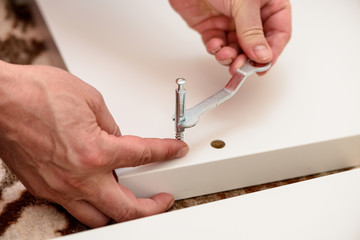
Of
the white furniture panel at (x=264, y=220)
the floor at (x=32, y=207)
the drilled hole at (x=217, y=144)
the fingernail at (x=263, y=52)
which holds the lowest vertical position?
the floor at (x=32, y=207)

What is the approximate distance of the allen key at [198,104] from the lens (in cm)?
54

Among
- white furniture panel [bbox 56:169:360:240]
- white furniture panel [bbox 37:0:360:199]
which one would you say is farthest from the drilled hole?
white furniture panel [bbox 56:169:360:240]

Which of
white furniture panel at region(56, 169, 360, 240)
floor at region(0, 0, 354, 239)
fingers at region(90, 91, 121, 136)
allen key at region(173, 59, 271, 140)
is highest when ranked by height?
allen key at region(173, 59, 271, 140)

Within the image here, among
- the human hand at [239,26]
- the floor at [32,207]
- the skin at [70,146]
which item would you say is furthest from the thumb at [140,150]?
the human hand at [239,26]

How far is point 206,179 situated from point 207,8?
1.22 feet

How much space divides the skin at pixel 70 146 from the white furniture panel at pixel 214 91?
0.03 meters

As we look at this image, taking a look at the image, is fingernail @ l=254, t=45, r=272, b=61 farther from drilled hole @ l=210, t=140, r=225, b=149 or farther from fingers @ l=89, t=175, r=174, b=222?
fingers @ l=89, t=175, r=174, b=222

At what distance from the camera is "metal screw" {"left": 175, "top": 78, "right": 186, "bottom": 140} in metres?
0.53

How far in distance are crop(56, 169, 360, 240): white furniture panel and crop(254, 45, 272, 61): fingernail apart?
238 mm

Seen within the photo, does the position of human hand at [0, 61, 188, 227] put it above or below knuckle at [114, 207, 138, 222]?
above

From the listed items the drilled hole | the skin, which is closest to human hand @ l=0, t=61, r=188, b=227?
the skin

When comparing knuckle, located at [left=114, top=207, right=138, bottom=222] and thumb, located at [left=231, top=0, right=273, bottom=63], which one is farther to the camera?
thumb, located at [left=231, top=0, right=273, bottom=63]

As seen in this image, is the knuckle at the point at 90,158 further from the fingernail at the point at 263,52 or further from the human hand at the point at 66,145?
the fingernail at the point at 263,52

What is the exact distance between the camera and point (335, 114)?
0.68 m
